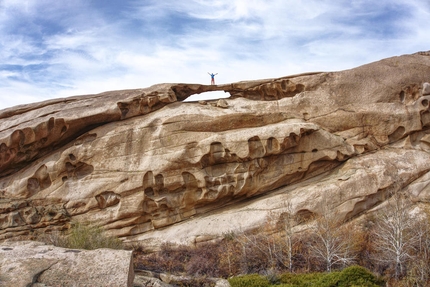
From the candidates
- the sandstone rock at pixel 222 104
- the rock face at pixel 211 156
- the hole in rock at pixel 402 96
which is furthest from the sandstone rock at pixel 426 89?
the sandstone rock at pixel 222 104

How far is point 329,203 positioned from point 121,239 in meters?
7.58

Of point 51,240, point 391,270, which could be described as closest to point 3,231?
point 51,240

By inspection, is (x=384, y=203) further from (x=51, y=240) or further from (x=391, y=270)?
(x=51, y=240)

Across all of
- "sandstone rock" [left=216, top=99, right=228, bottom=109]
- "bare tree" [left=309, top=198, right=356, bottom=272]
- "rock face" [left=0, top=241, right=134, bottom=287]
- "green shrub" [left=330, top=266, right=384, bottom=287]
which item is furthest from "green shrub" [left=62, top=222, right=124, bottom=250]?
"green shrub" [left=330, top=266, right=384, bottom=287]

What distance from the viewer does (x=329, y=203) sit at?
1783 centimetres

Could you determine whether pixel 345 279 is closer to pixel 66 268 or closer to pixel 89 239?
pixel 66 268

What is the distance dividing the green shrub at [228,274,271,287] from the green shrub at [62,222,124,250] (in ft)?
15.9

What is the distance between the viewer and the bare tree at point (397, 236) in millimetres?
Result: 15501

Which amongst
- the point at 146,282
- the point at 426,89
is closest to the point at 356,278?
the point at 146,282

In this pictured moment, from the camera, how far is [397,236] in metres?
15.7

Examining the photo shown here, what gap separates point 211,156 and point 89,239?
5236 mm

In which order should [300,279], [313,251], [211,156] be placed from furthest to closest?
[211,156], [313,251], [300,279]

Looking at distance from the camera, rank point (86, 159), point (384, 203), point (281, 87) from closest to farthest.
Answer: point (384, 203)
point (86, 159)
point (281, 87)

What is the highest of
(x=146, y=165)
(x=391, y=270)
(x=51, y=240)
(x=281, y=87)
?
(x=281, y=87)
